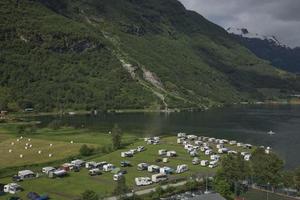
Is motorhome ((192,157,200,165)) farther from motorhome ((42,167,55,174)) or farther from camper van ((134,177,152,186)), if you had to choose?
motorhome ((42,167,55,174))

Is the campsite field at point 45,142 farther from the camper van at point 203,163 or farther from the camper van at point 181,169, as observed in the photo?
the camper van at point 203,163

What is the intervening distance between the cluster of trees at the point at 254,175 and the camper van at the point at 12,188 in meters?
35.7

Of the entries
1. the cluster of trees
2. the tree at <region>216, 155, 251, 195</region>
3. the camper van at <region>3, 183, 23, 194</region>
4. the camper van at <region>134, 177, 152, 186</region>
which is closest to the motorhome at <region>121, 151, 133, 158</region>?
the camper van at <region>134, 177, 152, 186</region>

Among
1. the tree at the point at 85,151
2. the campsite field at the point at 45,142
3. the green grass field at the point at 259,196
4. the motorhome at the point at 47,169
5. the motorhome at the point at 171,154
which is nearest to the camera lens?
the green grass field at the point at 259,196

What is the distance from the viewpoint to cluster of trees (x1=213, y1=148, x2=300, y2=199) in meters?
89.5

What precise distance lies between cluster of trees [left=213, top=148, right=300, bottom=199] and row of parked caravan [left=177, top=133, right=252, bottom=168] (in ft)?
83.0

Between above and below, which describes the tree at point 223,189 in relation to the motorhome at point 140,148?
below

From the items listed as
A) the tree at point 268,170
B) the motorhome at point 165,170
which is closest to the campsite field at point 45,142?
the motorhome at point 165,170

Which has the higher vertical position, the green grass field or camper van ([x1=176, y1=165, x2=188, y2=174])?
camper van ([x1=176, y1=165, x2=188, y2=174])

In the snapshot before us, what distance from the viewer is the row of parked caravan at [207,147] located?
4818 inches

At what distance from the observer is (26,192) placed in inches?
3659

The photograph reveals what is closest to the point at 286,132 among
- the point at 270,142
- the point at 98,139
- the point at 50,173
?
the point at 270,142

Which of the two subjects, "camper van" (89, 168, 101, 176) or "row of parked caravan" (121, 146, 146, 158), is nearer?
"camper van" (89, 168, 101, 176)

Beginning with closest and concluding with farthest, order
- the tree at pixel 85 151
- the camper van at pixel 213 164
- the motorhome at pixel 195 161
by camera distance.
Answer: the camper van at pixel 213 164
the motorhome at pixel 195 161
the tree at pixel 85 151
